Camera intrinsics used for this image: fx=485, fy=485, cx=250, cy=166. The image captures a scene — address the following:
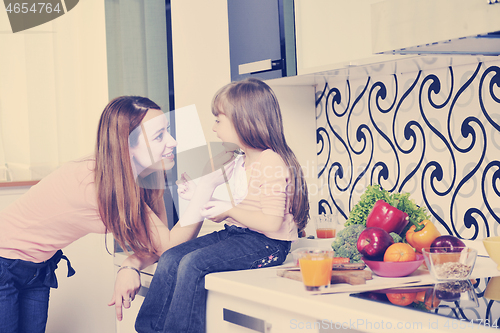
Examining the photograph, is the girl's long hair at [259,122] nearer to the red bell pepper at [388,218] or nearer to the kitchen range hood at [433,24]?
the red bell pepper at [388,218]

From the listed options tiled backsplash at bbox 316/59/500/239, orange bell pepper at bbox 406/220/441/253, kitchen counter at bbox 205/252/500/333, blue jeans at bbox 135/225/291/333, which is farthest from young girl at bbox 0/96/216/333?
tiled backsplash at bbox 316/59/500/239

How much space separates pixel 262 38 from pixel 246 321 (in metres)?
1.01

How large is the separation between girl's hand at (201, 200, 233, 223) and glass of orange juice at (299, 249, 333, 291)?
1.06 feet

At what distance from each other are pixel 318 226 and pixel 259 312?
0.67m

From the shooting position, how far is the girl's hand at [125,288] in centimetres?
133

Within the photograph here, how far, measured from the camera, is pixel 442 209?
1.54 meters

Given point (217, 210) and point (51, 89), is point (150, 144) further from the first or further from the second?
point (51, 89)

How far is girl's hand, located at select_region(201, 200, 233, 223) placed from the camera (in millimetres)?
1242

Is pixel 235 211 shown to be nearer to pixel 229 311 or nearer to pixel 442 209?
pixel 229 311

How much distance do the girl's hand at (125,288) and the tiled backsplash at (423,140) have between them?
898mm

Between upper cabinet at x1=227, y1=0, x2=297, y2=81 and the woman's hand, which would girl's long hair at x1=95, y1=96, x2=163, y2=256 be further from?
upper cabinet at x1=227, y1=0, x2=297, y2=81

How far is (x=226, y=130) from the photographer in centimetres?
136

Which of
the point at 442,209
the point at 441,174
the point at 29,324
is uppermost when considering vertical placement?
the point at 441,174

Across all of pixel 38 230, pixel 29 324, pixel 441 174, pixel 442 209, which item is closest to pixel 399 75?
pixel 441 174
